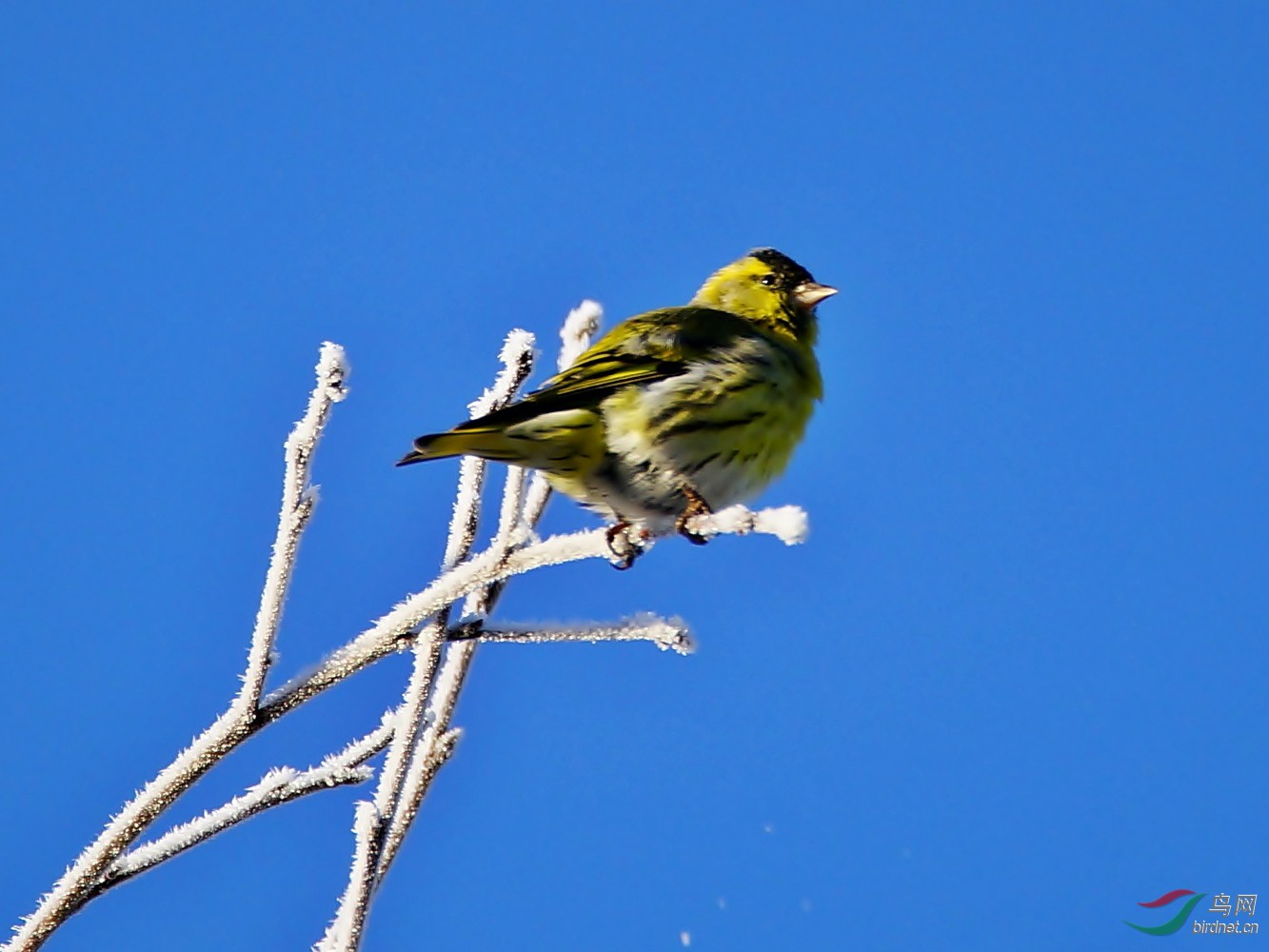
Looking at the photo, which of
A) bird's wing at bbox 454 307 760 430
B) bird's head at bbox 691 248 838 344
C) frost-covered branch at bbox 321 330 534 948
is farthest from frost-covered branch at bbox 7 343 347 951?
bird's head at bbox 691 248 838 344

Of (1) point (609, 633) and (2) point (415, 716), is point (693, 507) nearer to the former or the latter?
(1) point (609, 633)

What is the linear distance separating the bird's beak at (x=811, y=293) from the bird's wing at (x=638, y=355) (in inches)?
19.0

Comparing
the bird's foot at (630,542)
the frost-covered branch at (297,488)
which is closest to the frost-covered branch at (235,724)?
the frost-covered branch at (297,488)

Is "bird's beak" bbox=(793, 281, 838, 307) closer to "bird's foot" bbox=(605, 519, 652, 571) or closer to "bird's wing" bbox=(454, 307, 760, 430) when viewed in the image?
"bird's wing" bbox=(454, 307, 760, 430)

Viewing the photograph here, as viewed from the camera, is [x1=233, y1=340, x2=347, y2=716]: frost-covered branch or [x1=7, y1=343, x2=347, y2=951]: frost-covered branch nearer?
[x1=7, y1=343, x2=347, y2=951]: frost-covered branch

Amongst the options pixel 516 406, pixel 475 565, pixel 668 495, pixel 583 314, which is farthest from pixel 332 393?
pixel 668 495

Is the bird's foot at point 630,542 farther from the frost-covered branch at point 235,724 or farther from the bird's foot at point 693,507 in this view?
the frost-covered branch at point 235,724

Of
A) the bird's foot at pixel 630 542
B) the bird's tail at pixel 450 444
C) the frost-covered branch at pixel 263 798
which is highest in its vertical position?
the bird's tail at pixel 450 444

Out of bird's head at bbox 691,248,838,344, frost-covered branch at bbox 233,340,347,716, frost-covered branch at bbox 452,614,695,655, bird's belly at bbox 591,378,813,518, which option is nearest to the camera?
frost-covered branch at bbox 233,340,347,716

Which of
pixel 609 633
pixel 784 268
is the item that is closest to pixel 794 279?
pixel 784 268

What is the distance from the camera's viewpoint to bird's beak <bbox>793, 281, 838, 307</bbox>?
5.25 m

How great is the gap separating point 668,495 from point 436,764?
216 centimetres

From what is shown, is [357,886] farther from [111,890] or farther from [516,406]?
[516,406]

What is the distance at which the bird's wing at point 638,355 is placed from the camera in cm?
387
